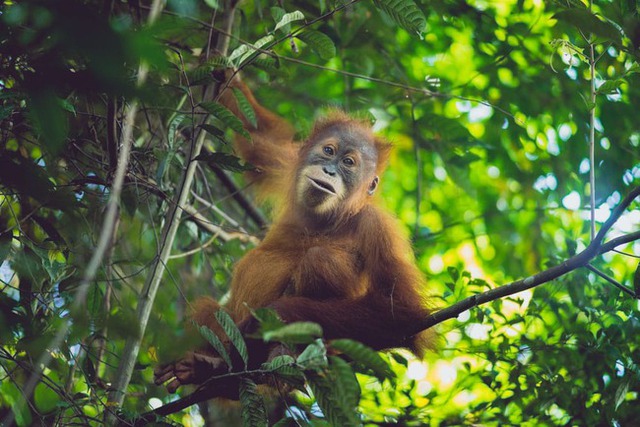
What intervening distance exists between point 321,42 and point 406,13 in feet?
1.90

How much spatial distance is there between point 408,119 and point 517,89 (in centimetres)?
106

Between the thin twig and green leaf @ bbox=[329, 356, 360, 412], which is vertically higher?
the thin twig

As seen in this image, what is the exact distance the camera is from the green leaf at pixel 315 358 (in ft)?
7.39

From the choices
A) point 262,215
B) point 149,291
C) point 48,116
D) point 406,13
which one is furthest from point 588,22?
point 262,215

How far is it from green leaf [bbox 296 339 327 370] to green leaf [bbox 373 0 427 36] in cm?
199

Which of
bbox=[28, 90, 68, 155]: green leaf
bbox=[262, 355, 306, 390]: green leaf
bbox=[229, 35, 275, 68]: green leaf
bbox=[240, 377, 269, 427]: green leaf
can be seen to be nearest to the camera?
bbox=[28, 90, 68, 155]: green leaf

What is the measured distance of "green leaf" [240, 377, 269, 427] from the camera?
110 inches

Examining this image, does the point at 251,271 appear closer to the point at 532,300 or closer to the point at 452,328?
the point at 452,328

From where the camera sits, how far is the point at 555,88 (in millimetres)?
6129

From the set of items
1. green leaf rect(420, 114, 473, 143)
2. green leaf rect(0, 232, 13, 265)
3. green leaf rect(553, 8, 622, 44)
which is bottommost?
green leaf rect(0, 232, 13, 265)

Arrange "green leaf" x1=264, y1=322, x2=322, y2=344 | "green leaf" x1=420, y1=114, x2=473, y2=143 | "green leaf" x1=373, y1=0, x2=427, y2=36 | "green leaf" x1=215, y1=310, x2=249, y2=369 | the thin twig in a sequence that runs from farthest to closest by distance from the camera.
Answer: "green leaf" x1=420, y1=114, x2=473, y2=143, "green leaf" x1=373, y1=0, x2=427, y2=36, "green leaf" x1=215, y1=310, x2=249, y2=369, "green leaf" x1=264, y1=322, x2=322, y2=344, the thin twig

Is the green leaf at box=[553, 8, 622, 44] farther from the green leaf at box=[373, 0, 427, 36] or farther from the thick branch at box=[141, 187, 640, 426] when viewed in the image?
the green leaf at box=[373, 0, 427, 36]

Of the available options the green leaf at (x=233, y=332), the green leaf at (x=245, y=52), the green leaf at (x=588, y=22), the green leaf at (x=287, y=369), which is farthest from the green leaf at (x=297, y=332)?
the green leaf at (x=245, y=52)

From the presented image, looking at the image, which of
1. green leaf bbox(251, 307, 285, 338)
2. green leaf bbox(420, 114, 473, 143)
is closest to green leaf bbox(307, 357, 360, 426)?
green leaf bbox(251, 307, 285, 338)
